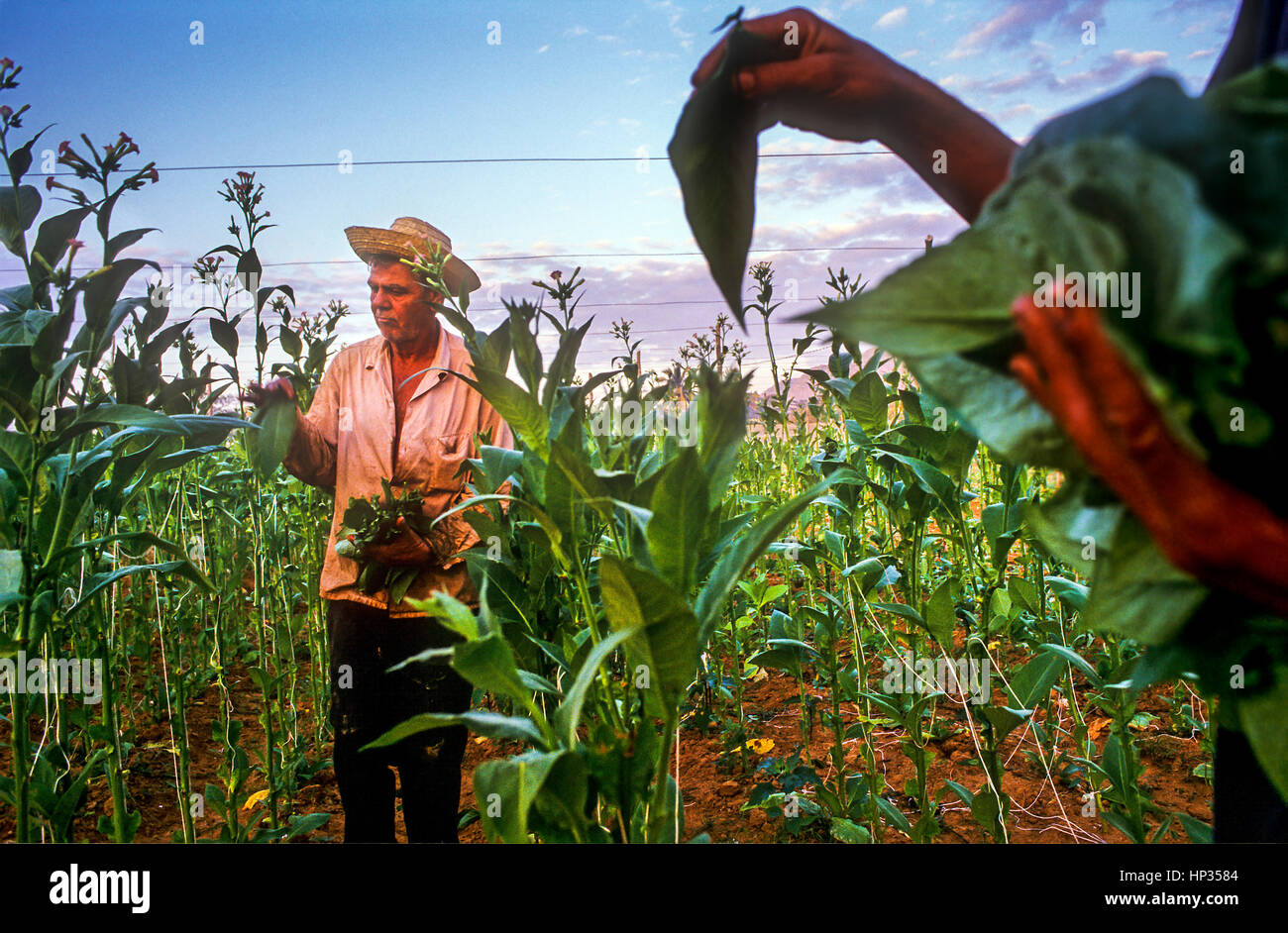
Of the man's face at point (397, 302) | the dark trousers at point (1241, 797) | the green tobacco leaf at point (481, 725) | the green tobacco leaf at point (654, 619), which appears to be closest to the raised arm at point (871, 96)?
the green tobacco leaf at point (654, 619)

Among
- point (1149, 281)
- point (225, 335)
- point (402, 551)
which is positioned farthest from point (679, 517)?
point (225, 335)

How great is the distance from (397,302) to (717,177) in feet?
2.85

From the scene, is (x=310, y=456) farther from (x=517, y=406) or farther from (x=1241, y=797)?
(x=1241, y=797)

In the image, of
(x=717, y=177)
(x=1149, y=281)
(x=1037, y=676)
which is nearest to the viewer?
(x=1149, y=281)

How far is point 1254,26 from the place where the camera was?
1.63 feet

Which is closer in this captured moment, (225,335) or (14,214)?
(14,214)

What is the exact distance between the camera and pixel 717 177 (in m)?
0.29

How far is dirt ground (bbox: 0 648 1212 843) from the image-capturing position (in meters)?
1.09

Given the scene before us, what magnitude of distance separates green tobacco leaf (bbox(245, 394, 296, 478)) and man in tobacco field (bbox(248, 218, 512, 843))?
0.09m

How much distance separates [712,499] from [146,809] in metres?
1.42

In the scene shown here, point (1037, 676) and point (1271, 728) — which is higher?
point (1271, 728)

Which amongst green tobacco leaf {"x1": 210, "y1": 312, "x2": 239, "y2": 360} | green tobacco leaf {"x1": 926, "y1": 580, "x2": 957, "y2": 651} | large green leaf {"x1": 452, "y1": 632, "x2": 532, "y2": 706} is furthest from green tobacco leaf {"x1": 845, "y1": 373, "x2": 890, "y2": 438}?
green tobacco leaf {"x1": 210, "y1": 312, "x2": 239, "y2": 360}

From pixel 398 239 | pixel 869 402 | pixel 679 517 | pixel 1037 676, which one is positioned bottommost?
pixel 1037 676

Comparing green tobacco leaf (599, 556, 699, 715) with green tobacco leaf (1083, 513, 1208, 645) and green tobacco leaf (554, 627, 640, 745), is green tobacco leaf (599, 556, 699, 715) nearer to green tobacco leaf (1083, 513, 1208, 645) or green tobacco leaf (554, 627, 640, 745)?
green tobacco leaf (554, 627, 640, 745)
